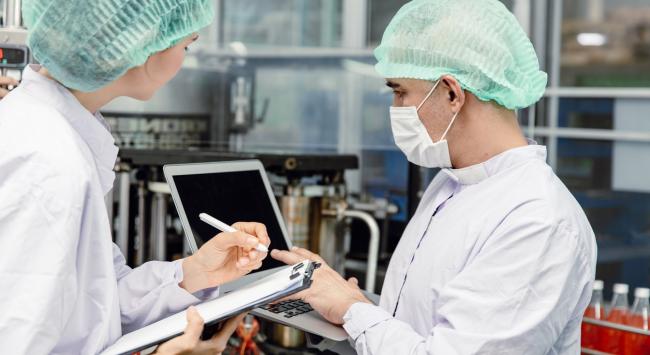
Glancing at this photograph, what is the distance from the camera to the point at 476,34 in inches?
56.4

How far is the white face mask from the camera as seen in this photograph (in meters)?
1.49

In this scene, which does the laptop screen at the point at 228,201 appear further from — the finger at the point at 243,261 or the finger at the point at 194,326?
the finger at the point at 194,326

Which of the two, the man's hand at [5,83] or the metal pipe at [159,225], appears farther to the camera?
the metal pipe at [159,225]

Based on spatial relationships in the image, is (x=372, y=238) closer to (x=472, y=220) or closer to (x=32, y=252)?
(x=472, y=220)

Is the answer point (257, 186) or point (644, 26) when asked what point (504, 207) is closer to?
point (257, 186)

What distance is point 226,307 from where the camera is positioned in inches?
44.4

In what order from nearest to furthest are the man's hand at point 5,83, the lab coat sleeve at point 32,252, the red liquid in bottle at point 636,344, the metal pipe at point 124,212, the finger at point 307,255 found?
the lab coat sleeve at point 32,252
the man's hand at point 5,83
the finger at point 307,255
the red liquid in bottle at point 636,344
the metal pipe at point 124,212

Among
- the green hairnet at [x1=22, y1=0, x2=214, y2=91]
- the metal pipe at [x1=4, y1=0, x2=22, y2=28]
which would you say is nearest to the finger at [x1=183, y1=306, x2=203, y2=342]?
the green hairnet at [x1=22, y1=0, x2=214, y2=91]

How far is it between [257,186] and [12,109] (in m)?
0.84

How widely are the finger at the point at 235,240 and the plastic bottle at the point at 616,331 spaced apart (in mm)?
1090

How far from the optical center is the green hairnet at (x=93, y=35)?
1.04 m

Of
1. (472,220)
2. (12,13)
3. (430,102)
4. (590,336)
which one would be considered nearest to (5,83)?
(12,13)

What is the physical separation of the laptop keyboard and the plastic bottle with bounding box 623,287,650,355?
78 cm

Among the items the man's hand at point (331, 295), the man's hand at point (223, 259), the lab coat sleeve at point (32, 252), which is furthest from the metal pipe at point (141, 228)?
the lab coat sleeve at point (32, 252)
